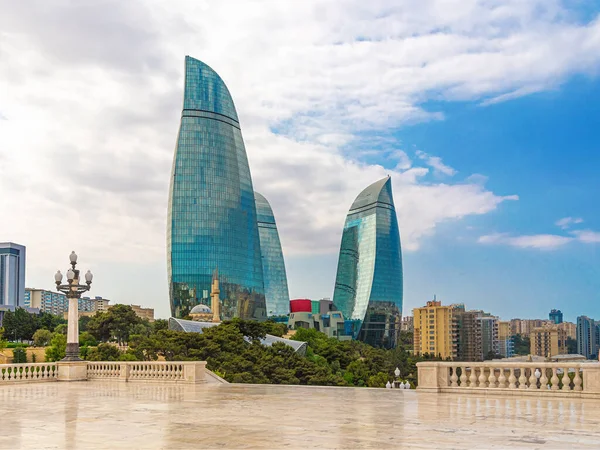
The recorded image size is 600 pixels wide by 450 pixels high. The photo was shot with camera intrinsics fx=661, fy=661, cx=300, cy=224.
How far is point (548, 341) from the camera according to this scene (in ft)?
392

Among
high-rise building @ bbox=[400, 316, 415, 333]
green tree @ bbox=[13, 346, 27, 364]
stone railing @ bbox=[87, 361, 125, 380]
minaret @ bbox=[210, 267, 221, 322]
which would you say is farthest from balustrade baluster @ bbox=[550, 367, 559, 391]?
high-rise building @ bbox=[400, 316, 415, 333]

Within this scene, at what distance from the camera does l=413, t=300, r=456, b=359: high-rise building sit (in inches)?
5192

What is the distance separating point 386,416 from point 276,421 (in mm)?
2309

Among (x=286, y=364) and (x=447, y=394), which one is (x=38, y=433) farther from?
(x=286, y=364)

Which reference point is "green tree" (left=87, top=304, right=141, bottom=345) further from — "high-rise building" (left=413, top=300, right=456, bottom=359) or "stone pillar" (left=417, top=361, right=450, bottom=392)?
"high-rise building" (left=413, top=300, right=456, bottom=359)

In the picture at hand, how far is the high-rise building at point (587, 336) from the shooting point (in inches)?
3661

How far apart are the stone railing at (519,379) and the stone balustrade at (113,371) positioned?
8.90 meters

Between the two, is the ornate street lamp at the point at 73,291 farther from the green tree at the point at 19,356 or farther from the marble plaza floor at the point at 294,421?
the green tree at the point at 19,356

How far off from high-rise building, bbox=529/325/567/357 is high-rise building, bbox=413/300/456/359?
50.7 ft

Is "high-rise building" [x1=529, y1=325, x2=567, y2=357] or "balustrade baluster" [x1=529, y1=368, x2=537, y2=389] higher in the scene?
"balustrade baluster" [x1=529, y1=368, x2=537, y2=389]

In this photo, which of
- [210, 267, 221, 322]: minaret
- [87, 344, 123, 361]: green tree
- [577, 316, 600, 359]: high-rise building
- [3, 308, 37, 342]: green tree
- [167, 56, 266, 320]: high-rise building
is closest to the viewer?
[87, 344, 123, 361]: green tree

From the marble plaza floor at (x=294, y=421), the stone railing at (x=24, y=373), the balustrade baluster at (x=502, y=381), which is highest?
the balustrade baluster at (x=502, y=381)

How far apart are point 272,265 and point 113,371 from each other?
12466 cm

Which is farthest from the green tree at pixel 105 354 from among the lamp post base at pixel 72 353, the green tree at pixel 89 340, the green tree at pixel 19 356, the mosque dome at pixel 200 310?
the mosque dome at pixel 200 310
